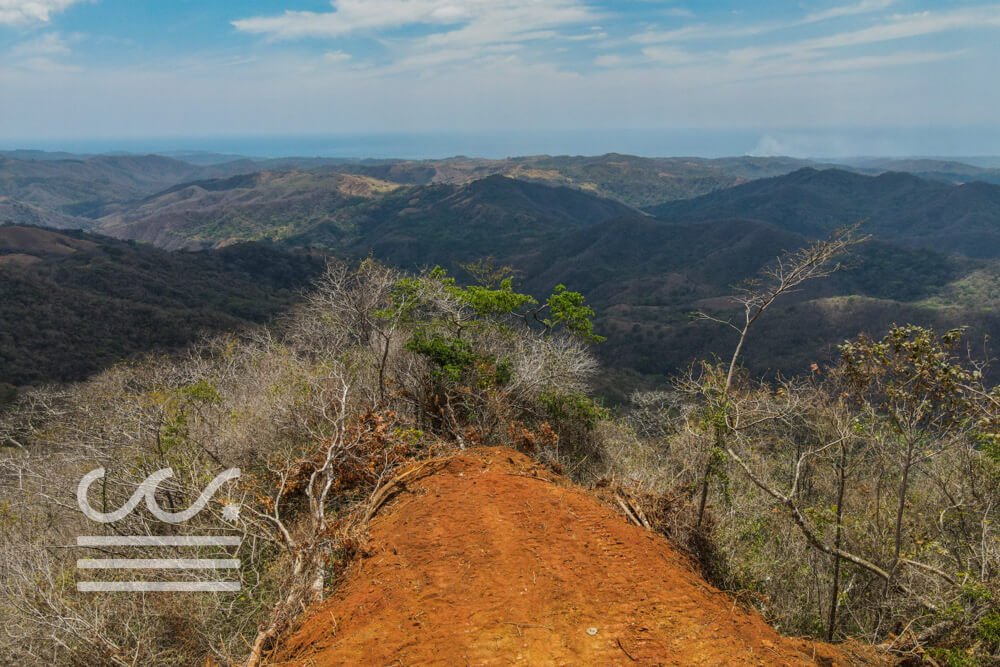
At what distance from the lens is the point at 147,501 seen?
8.56 m

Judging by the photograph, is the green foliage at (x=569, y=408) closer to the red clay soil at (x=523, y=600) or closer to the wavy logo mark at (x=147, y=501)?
the red clay soil at (x=523, y=600)

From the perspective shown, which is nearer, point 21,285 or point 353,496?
point 353,496

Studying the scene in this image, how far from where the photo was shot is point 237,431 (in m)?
11.7

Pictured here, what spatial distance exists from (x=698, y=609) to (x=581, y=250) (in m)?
127

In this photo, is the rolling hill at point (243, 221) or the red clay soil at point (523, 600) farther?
the rolling hill at point (243, 221)

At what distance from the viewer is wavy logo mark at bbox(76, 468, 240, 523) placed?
8453 mm

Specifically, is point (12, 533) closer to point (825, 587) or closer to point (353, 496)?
point (353, 496)

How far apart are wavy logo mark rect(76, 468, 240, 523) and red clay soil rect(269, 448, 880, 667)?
3.35 meters

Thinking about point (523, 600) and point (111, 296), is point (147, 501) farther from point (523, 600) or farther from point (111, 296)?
point (111, 296)

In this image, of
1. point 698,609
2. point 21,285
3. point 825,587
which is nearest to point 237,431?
point 698,609

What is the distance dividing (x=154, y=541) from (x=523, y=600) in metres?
5.93

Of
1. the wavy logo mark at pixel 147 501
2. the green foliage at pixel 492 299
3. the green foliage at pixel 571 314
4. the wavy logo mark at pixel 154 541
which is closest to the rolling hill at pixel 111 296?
the wavy logo mark at pixel 147 501

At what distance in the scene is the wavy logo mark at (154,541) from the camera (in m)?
7.26

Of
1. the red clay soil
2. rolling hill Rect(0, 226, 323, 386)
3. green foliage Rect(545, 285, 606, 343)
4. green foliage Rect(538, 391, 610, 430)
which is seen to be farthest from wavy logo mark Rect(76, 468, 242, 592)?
rolling hill Rect(0, 226, 323, 386)
